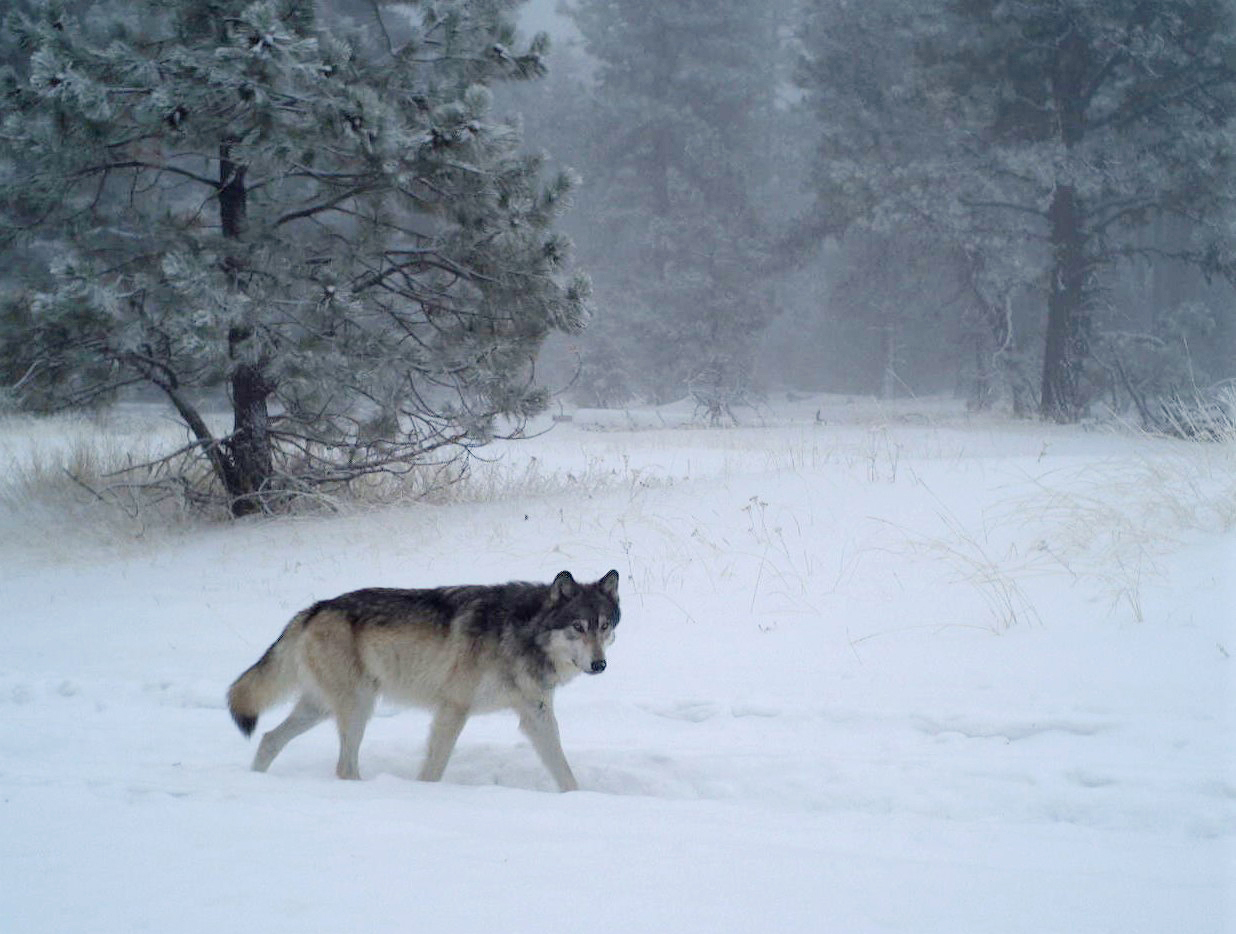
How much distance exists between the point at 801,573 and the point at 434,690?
14.7ft

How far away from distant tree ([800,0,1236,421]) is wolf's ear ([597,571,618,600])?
22.6m

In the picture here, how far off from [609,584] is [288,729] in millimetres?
2011

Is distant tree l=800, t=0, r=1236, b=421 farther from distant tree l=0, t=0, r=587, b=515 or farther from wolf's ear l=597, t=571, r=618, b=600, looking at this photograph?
wolf's ear l=597, t=571, r=618, b=600

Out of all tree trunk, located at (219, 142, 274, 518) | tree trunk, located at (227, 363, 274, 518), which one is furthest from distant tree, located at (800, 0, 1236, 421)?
tree trunk, located at (227, 363, 274, 518)

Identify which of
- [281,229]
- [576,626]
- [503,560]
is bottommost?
[503,560]

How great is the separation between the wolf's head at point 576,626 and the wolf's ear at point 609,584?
1.7 inches

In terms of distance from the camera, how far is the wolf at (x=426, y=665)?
532 centimetres

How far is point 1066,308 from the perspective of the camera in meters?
27.2

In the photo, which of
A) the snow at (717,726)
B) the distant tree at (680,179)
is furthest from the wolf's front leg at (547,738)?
the distant tree at (680,179)

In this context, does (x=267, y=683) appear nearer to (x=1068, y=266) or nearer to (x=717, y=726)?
(x=717, y=726)

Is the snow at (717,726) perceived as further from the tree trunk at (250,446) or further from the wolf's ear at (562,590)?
the wolf's ear at (562,590)

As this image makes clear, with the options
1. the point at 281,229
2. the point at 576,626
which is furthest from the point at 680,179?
the point at 576,626

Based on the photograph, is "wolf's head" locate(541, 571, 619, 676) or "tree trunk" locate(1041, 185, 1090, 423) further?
"tree trunk" locate(1041, 185, 1090, 423)

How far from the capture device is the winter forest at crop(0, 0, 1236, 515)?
433 inches
